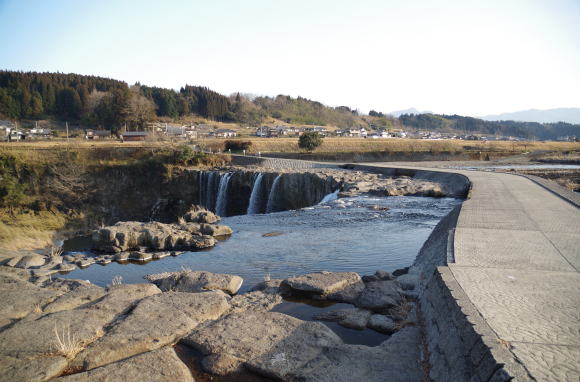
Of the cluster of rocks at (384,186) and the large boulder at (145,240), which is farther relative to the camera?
the cluster of rocks at (384,186)

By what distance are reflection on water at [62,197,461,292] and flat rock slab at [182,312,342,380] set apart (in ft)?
7.49

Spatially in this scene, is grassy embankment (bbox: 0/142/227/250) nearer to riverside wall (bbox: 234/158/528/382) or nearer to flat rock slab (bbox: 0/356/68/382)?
flat rock slab (bbox: 0/356/68/382)

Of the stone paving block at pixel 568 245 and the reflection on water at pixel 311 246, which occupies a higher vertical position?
the stone paving block at pixel 568 245

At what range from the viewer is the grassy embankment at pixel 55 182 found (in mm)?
20156

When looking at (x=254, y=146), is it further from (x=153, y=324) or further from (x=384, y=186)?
(x=153, y=324)

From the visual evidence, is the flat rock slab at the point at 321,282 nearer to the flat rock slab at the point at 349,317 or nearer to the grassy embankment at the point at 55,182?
the flat rock slab at the point at 349,317

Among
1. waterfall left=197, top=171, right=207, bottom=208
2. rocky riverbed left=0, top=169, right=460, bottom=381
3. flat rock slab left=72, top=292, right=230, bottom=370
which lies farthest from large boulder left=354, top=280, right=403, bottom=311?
waterfall left=197, top=171, right=207, bottom=208

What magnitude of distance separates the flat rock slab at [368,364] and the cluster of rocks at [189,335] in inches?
0.4

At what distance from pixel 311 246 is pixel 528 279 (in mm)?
6017

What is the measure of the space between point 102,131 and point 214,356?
68586 mm

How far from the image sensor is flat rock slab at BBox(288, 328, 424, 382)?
3.90 m

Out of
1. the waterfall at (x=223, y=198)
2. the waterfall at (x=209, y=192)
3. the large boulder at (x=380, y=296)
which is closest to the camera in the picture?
the large boulder at (x=380, y=296)

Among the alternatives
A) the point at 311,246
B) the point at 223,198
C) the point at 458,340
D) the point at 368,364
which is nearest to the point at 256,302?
the point at 368,364

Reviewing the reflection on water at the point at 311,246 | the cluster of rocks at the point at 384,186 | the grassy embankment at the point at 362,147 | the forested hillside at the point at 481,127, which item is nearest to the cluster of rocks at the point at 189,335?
the reflection on water at the point at 311,246
